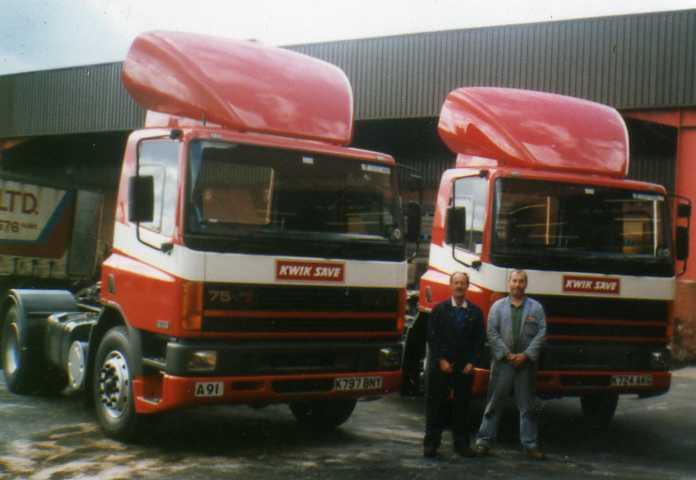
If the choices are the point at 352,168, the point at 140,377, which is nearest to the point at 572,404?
the point at 352,168

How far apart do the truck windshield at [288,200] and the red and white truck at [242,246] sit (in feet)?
0.04

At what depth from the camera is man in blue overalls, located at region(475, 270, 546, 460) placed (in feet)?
27.0

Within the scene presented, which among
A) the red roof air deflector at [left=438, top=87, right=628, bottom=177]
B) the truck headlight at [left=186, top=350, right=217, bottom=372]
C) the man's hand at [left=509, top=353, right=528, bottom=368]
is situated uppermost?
the red roof air deflector at [left=438, top=87, right=628, bottom=177]

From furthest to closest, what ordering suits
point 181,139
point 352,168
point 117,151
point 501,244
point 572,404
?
point 117,151 → point 572,404 → point 501,244 → point 352,168 → point 181,139

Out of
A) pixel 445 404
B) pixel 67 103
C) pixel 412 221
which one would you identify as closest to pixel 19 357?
pixel 412 221

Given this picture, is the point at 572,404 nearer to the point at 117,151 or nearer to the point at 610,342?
the point at 610,342

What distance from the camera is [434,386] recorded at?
8234 millimetres

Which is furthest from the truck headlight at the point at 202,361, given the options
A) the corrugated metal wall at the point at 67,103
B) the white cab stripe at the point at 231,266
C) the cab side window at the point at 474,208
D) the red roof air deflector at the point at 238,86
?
the corrugated metal wall at the point at 67,103

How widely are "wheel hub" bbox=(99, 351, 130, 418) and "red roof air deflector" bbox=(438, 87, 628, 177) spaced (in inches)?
163

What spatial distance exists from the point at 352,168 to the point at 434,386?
2.03 metres

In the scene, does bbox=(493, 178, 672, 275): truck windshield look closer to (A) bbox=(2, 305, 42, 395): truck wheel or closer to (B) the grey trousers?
(B) the grey trousers

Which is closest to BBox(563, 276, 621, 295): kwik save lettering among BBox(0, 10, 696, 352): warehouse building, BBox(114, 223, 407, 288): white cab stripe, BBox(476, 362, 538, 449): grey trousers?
BBox(476, 362, 538, 449): grey trousers

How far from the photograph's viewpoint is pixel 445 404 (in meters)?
8.27

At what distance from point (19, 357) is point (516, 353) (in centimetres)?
586
